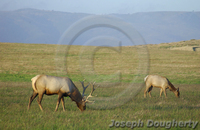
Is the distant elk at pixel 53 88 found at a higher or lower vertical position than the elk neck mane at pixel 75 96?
higher

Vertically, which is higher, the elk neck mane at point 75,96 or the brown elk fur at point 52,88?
the brown elk fur at point 52,88

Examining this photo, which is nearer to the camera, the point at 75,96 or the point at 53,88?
the point at 53,88

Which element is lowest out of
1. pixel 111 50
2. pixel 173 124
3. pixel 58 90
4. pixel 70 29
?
pixel 173 124

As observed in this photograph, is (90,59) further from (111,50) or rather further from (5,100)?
(5,100)

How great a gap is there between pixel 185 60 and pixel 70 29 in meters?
42.9

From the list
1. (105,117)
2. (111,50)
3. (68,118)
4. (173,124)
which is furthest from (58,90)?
(111,50)

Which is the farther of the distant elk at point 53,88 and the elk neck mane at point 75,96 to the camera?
the elk neck mane at point 75,96

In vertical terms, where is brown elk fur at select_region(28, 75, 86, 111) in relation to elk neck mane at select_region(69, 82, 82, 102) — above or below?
above

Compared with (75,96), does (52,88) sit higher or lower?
higher

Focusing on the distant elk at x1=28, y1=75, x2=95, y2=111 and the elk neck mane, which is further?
the elk neck mane

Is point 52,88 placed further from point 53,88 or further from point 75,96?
point 75,96

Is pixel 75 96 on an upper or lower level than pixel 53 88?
lower

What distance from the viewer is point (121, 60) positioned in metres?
49.7

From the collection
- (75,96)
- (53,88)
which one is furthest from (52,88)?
(75,96)
